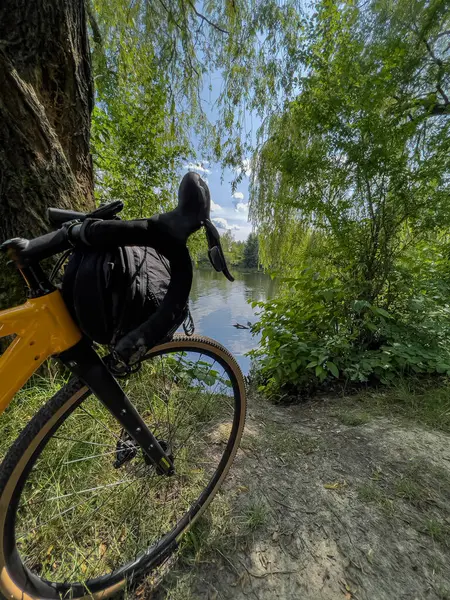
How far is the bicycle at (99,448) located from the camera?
0.57 m

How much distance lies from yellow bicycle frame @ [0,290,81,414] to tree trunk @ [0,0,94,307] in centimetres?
93

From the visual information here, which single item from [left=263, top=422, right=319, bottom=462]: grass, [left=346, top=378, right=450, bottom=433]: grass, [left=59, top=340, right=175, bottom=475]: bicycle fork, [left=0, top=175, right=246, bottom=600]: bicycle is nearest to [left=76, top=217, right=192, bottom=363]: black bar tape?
[left=0, top=175, right=246, bottom=600]: bicycle

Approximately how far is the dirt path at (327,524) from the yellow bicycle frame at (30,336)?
789 millimetres

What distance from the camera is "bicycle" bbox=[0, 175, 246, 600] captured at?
0.57m

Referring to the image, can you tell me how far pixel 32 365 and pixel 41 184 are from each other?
3.57 feet

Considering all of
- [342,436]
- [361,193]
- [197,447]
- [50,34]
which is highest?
[50,34]

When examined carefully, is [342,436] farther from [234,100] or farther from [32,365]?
[234,100]

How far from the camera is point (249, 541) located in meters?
0.92

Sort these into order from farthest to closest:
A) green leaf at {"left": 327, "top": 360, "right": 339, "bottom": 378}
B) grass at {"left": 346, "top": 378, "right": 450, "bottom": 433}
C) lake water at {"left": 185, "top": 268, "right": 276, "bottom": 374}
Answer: lake water at {"left": 185, "top": 268, "right": 276, "bottom": 374} < green leaf at {"left": 327, "top": 360, "right": 339, "bottom": 378} < grass at {"left": 346, "top": 378, "right": 450, "bottom": 433}

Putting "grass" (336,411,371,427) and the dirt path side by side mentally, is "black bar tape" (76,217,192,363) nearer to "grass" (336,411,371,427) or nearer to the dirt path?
the dirt path

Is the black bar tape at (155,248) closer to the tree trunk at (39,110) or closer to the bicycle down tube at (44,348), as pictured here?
the bicycle down tube at (44,348)

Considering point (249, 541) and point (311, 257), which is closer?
point (249, 541)

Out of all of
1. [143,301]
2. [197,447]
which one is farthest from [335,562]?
[143,301]

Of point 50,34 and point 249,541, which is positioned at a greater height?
point 50,34
